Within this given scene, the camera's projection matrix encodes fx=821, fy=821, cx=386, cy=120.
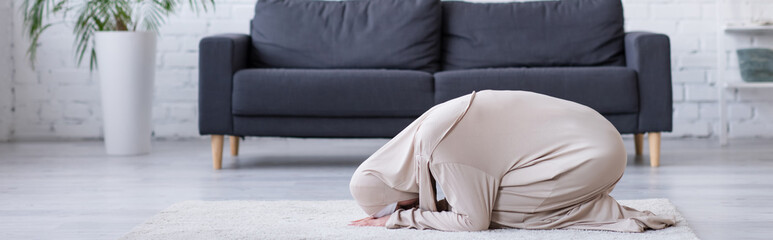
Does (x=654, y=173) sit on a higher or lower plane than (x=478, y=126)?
lower

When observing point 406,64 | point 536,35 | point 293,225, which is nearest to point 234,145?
point 406,64

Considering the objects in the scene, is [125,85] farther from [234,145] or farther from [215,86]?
[215,86]

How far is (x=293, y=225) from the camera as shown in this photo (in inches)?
77.0

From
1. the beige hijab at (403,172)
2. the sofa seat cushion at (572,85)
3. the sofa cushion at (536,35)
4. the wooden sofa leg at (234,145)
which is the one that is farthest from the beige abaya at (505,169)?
the wooden sofa leg at (234,145)

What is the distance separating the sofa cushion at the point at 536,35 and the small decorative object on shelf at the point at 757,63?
897 millimetres

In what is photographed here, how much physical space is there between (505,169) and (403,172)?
22cm

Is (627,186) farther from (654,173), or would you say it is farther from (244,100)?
(244,100)

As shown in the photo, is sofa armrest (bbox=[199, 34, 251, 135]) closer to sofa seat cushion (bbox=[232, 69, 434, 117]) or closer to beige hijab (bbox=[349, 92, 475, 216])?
sofa seat cushion (bbox=[232, 69, 434, 117])

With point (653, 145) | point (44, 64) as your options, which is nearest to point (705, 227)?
point (653, 145)

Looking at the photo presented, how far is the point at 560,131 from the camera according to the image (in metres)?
1.80

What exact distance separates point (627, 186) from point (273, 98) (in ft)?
4.35

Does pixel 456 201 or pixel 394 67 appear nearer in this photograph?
pixel 456 201

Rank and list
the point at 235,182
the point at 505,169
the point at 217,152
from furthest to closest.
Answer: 1. the point at 217,152
2. the point at 235,182
3. the point at 505,169

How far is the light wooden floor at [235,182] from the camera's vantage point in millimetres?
2049
